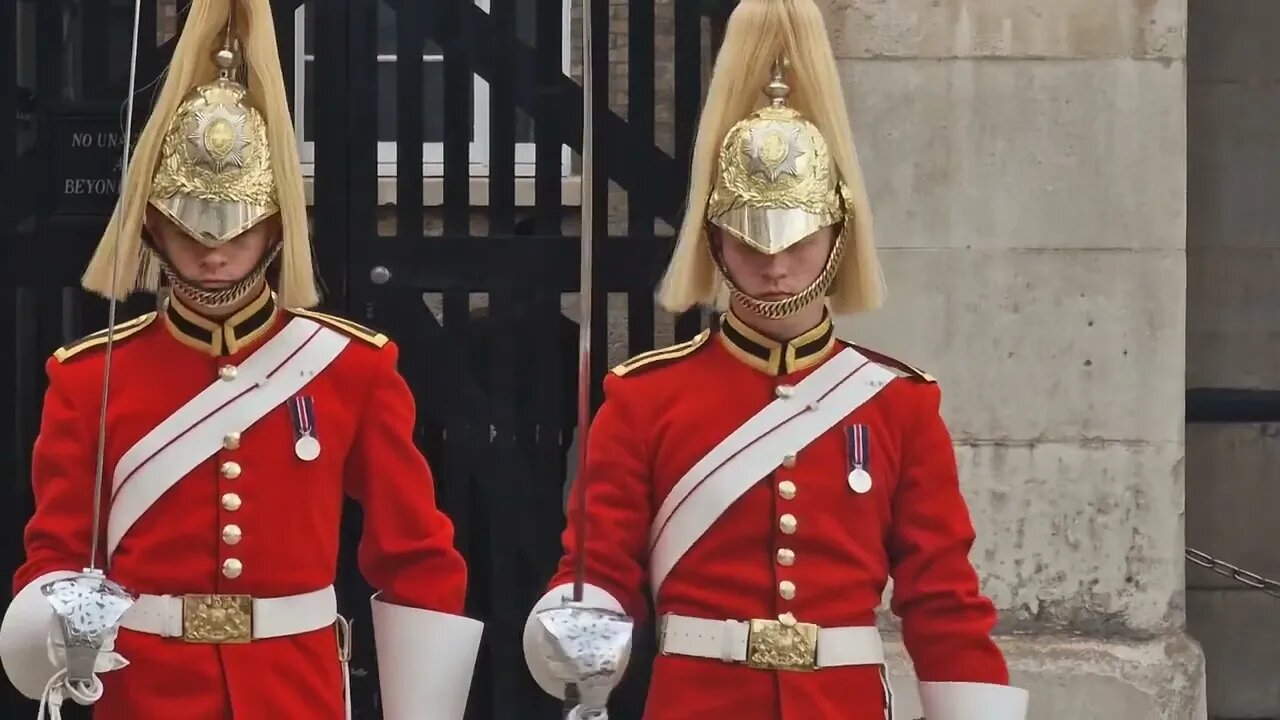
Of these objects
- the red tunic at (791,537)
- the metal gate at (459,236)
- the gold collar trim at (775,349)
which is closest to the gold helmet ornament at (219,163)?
the red tunic at (791,537)

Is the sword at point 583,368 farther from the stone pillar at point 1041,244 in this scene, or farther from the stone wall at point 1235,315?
the stone wall at point 1235,315

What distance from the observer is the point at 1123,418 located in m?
5.08

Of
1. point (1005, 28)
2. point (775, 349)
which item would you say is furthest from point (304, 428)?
point (1005, 28)

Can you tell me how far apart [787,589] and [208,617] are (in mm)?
984

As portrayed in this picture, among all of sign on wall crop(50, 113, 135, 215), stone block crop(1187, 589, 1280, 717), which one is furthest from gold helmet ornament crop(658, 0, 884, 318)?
stone block crop(1187, 589, 1280, 717)

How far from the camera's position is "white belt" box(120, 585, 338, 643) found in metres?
3.37

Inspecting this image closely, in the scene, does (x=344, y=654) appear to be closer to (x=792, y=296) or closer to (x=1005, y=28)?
(x=792, y=296)

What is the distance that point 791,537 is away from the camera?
3357mm

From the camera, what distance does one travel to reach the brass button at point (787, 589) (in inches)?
131

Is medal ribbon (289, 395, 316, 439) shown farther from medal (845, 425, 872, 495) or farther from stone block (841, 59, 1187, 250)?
stone block (841, 59, 1187, 250)

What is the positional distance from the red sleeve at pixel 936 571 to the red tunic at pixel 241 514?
0.80 meters

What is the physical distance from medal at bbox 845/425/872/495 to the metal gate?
1.90 metres

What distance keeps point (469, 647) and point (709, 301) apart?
0.75 meters

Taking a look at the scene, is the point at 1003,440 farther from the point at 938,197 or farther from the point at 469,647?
the point at 469,647
